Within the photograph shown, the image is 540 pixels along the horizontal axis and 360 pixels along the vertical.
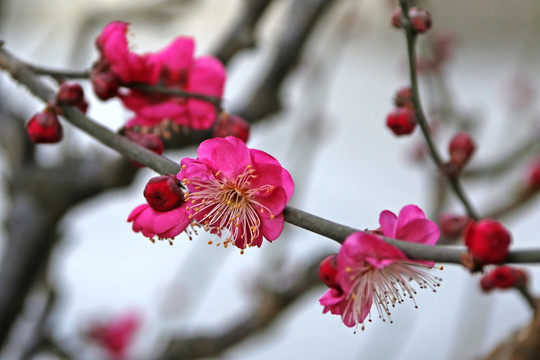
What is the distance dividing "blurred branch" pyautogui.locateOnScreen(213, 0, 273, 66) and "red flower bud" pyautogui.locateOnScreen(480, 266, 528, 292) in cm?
44

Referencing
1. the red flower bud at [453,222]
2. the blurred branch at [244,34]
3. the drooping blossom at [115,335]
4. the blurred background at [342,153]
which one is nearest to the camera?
the red flower bud at [453,222]

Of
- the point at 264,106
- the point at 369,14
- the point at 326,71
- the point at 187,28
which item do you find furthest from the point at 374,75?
the point at 264,106

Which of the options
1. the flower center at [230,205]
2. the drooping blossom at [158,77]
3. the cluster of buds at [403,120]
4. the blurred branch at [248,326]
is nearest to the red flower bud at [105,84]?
the drooping blossom at [158,77]

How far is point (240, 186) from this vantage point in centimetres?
33

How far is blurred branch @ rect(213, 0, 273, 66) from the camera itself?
72 centimetres

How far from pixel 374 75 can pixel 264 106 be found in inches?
65.5

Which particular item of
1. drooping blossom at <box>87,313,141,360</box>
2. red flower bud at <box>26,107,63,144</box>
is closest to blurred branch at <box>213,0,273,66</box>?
red flower bud at <box>26,107,63,144</box>

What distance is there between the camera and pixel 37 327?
89 cm

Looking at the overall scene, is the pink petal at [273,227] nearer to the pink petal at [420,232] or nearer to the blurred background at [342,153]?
Result: the pink petal at [420,232]

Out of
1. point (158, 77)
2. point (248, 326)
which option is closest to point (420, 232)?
point (158, 77)

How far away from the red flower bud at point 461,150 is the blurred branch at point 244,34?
365 millimetres

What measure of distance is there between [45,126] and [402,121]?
0.84 ft

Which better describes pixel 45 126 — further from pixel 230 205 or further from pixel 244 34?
pixel 244 34

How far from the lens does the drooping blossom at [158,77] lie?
386mm
